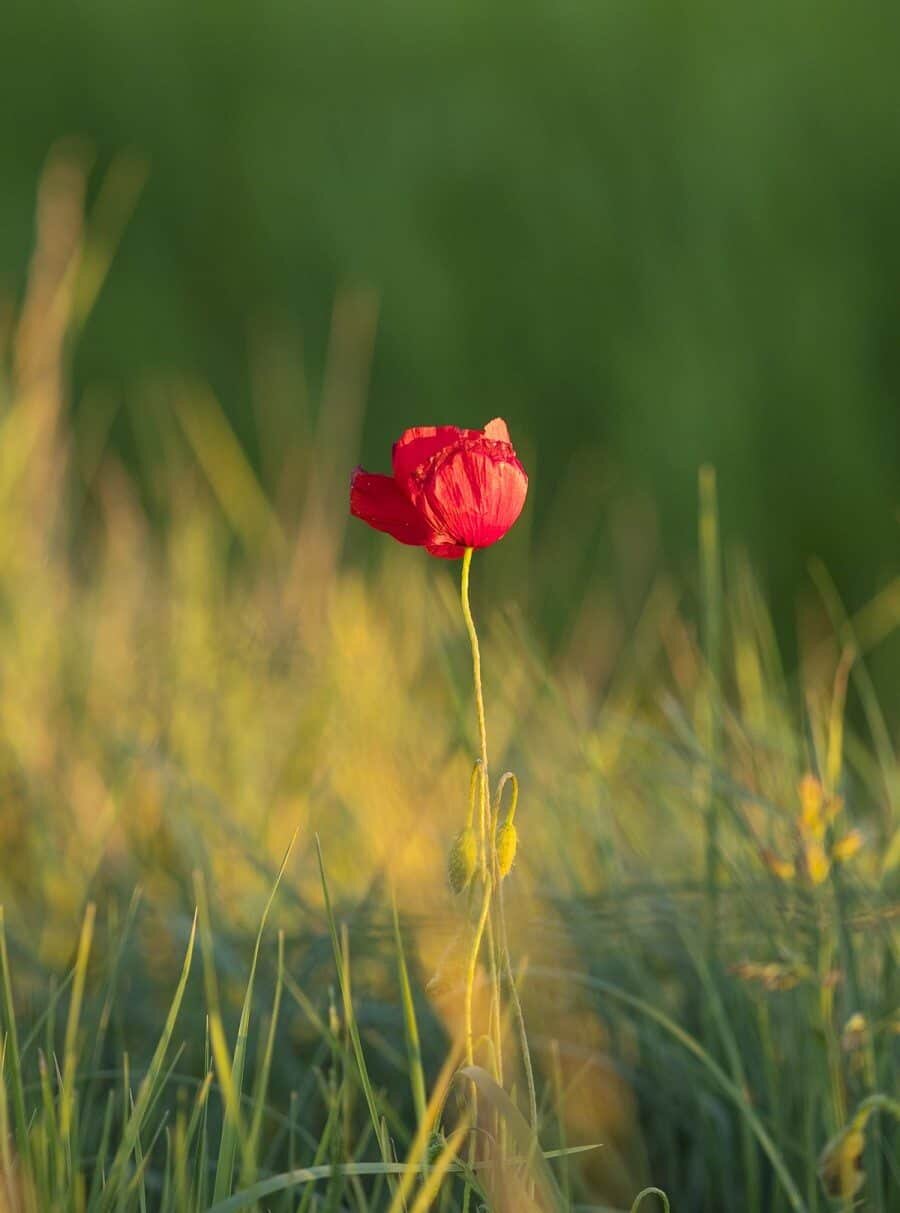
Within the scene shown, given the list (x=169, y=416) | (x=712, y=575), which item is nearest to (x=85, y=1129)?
(x=712, y=575)

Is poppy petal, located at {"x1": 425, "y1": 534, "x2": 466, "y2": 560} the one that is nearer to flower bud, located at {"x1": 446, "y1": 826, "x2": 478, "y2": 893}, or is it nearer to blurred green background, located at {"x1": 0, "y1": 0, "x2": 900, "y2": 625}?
flower bud, located at {"x1": 446, "y1": 826, "x2": 478, "y2": 893}

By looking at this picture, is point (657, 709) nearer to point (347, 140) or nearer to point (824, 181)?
point (824, 181)

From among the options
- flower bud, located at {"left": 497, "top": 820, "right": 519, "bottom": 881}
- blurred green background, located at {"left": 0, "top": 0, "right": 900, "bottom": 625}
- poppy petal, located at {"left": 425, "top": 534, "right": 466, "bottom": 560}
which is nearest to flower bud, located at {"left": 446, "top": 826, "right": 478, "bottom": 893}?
flower bud, located at {"left": 497, "top": 820, "right": 519, "bottom": 881}

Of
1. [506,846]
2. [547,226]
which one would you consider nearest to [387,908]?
[506,846]

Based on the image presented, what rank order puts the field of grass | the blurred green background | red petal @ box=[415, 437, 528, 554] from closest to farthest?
red petal @ box=[415, 437, 528, 554] → the field of grass → the blurred green background

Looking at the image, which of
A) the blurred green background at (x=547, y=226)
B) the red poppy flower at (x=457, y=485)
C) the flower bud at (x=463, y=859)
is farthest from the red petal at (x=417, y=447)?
the blurred green background at (x=547, y=226)

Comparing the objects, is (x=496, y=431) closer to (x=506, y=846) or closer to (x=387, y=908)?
(x=506, y=846)

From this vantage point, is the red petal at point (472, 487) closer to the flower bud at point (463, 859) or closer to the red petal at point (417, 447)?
the red petal at point (417, 447)
